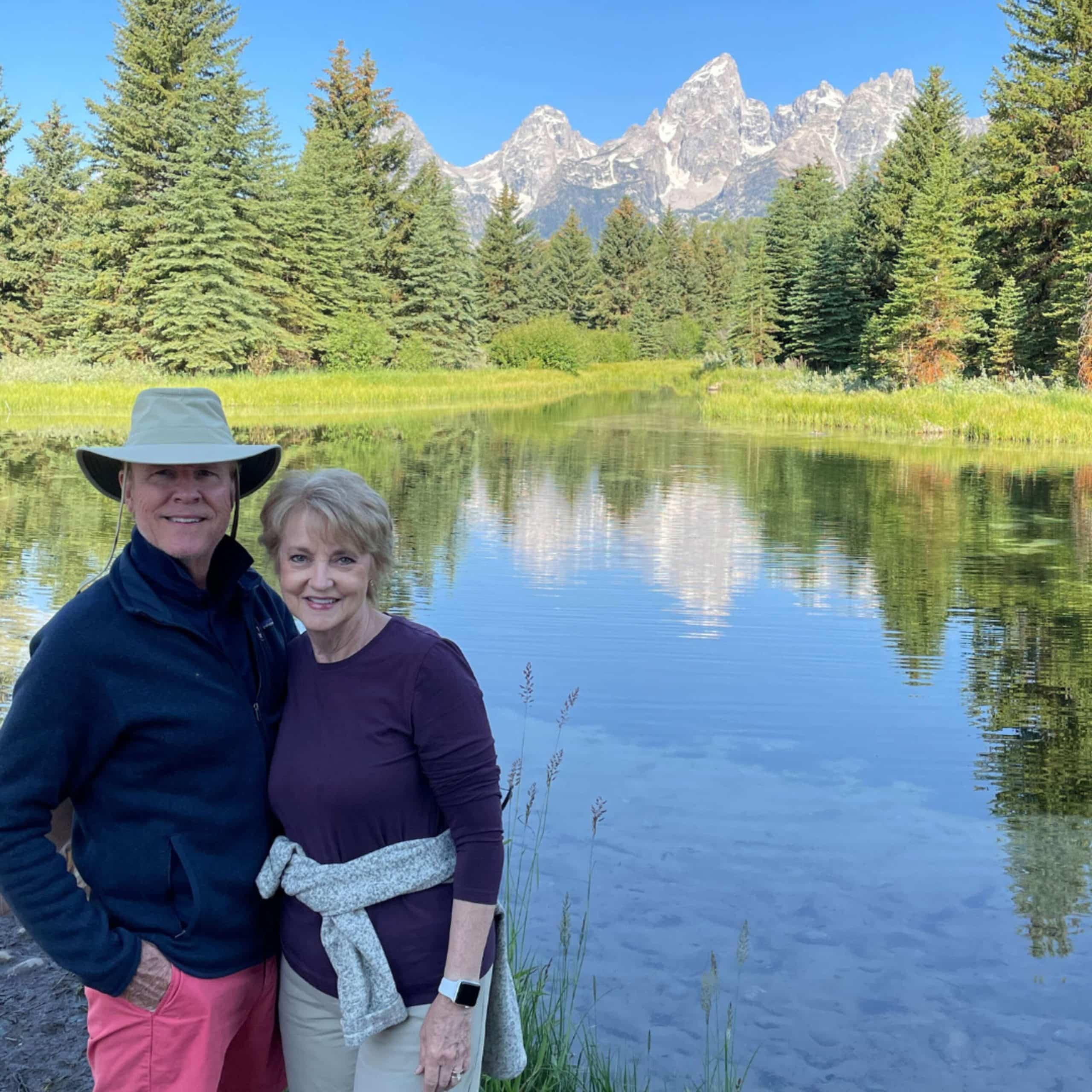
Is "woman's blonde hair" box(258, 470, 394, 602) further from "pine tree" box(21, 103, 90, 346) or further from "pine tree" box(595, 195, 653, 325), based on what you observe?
"pine tree" box(595, 195, 653, 325)

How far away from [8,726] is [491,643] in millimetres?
7022

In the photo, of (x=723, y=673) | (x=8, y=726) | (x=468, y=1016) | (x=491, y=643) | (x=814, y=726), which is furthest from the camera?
(x=491, y=643)

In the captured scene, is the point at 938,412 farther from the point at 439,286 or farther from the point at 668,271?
the point at 668,271

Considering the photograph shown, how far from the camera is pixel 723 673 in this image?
332 inches

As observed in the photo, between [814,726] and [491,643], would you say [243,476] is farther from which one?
[491,643]

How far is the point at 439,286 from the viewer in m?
48.8

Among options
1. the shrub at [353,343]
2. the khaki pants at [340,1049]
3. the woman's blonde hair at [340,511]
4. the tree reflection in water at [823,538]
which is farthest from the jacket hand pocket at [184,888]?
the shrub at [353,343]

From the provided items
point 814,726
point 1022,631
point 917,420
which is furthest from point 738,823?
point 917,420

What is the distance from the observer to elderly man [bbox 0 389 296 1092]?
1.98m

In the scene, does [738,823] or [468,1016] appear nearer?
[468,1016]

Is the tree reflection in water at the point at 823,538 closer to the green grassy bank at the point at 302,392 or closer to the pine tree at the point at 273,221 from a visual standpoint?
the green grassy bank at the point at 302,392

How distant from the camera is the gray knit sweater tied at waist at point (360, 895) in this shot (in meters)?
2.06

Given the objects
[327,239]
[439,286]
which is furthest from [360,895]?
[439,286]

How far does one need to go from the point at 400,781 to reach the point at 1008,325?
131ft
